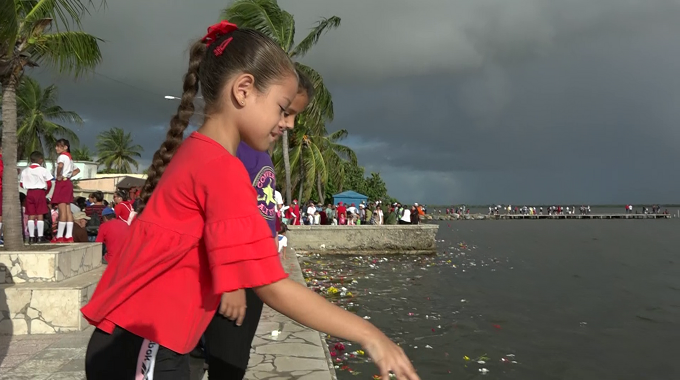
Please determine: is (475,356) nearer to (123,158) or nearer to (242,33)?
(242,33)

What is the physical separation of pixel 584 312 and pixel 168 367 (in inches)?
478

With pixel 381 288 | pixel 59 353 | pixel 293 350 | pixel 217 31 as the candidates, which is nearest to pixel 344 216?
pixel 381 288

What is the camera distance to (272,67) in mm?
1375

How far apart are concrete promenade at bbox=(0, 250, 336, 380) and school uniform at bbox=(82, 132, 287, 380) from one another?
3000 mm

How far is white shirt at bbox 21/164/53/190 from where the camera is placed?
904cm

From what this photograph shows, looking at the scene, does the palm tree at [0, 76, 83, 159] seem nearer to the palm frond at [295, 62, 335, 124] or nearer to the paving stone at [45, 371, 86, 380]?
the palm frond at [295, 62, 335, 124]

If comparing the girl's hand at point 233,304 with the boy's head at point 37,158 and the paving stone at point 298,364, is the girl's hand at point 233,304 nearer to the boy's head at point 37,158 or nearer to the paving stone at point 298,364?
the paving stone at point 298,364

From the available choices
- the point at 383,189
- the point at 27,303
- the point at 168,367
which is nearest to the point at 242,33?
the point at 168,367

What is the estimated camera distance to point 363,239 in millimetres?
21688

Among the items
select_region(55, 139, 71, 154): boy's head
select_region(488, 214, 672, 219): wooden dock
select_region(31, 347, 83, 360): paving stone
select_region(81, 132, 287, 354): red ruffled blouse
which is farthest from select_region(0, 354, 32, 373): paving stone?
select_region(488, 214, 672, 219): wooden dock

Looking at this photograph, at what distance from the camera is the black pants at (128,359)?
4.32 ft

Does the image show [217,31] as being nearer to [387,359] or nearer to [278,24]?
[387,359]

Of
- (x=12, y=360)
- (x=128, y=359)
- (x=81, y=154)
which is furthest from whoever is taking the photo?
(x=81, y=154)

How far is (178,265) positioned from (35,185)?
9.50 m
